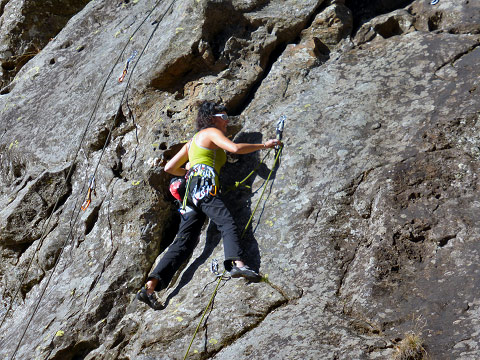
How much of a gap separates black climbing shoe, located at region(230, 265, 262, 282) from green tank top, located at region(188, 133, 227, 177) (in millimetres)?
1178

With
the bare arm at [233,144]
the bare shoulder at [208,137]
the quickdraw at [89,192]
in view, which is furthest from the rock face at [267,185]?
the bare shoulder at [208,137]

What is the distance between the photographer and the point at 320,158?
20.5ft

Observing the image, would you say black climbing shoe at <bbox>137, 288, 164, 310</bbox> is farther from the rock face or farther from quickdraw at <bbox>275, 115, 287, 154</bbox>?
quickdraw at <bbox>275, 115, 287, 154</bbox>

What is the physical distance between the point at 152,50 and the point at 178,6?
85 centimetres

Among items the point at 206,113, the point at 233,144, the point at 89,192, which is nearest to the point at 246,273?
the point at 233,144

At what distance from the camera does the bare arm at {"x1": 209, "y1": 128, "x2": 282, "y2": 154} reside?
6105mm

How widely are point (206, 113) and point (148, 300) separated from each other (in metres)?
2.24

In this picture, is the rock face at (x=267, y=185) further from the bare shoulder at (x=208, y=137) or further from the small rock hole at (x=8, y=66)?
the small rock hole at (x=8, y=66)

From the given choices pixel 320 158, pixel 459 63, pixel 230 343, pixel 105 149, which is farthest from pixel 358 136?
pixel 105 149

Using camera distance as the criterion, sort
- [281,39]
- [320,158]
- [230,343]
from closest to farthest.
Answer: [230,343] < [320,158] < [281,39]

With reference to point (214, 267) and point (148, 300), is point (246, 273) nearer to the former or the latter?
point (214, 267)

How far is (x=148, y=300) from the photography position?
19.6 feet

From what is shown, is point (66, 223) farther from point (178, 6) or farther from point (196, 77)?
point (178, 6)

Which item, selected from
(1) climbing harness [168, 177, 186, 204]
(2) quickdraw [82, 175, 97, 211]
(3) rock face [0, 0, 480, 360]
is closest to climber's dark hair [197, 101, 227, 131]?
(3) rock face [0, 0, 480, 360]
